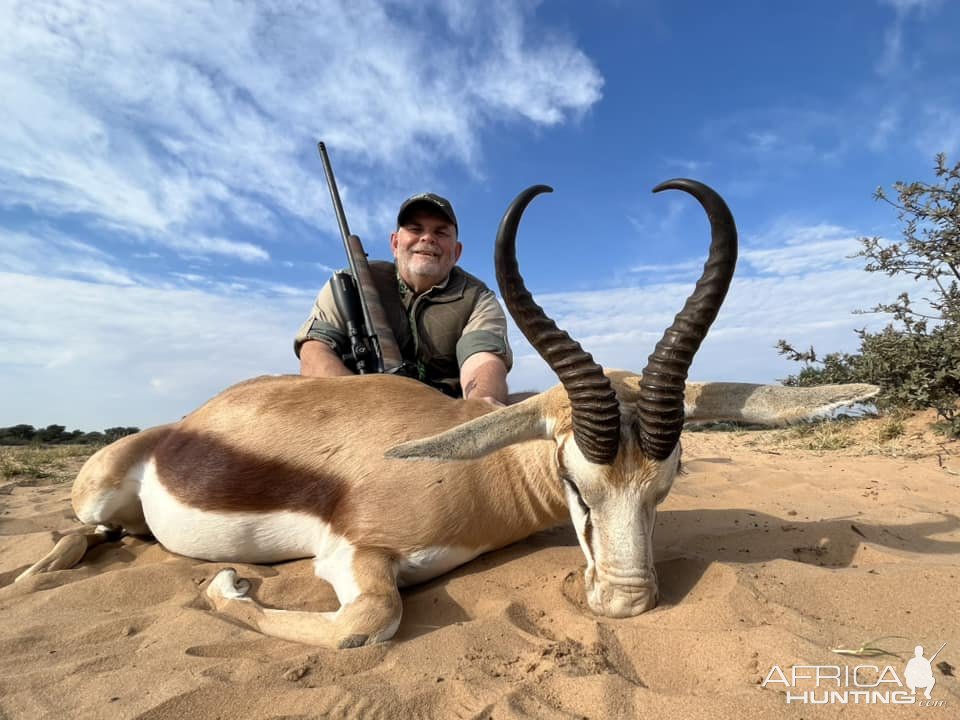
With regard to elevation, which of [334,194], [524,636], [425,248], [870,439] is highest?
[334,194]

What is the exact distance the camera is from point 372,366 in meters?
6.00

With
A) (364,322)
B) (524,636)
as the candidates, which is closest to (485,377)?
(364,322)

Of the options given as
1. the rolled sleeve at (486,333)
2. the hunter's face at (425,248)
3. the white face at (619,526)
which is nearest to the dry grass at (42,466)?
the hunter's face at (425,248)

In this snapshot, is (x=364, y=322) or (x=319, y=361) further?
(x=364, y=322)

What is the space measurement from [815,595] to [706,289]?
143cm

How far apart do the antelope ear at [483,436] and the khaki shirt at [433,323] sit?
313 centimetres

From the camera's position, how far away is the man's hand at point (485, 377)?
501 cm

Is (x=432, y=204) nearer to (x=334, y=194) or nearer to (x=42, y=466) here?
(x=334, y=194)

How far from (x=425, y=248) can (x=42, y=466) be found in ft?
25.4

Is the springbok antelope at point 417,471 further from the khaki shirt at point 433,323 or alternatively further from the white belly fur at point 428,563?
the khaki shirt at point 433,323

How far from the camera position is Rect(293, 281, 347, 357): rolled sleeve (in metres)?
6.13

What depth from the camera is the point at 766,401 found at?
9.68ft

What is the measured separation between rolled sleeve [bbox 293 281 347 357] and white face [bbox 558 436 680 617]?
154 inches

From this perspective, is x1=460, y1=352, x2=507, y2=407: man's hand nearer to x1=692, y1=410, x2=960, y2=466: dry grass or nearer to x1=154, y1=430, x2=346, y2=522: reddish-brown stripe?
x1=154, y1=430, x2=346, y2=522: reddish-brown stripe
